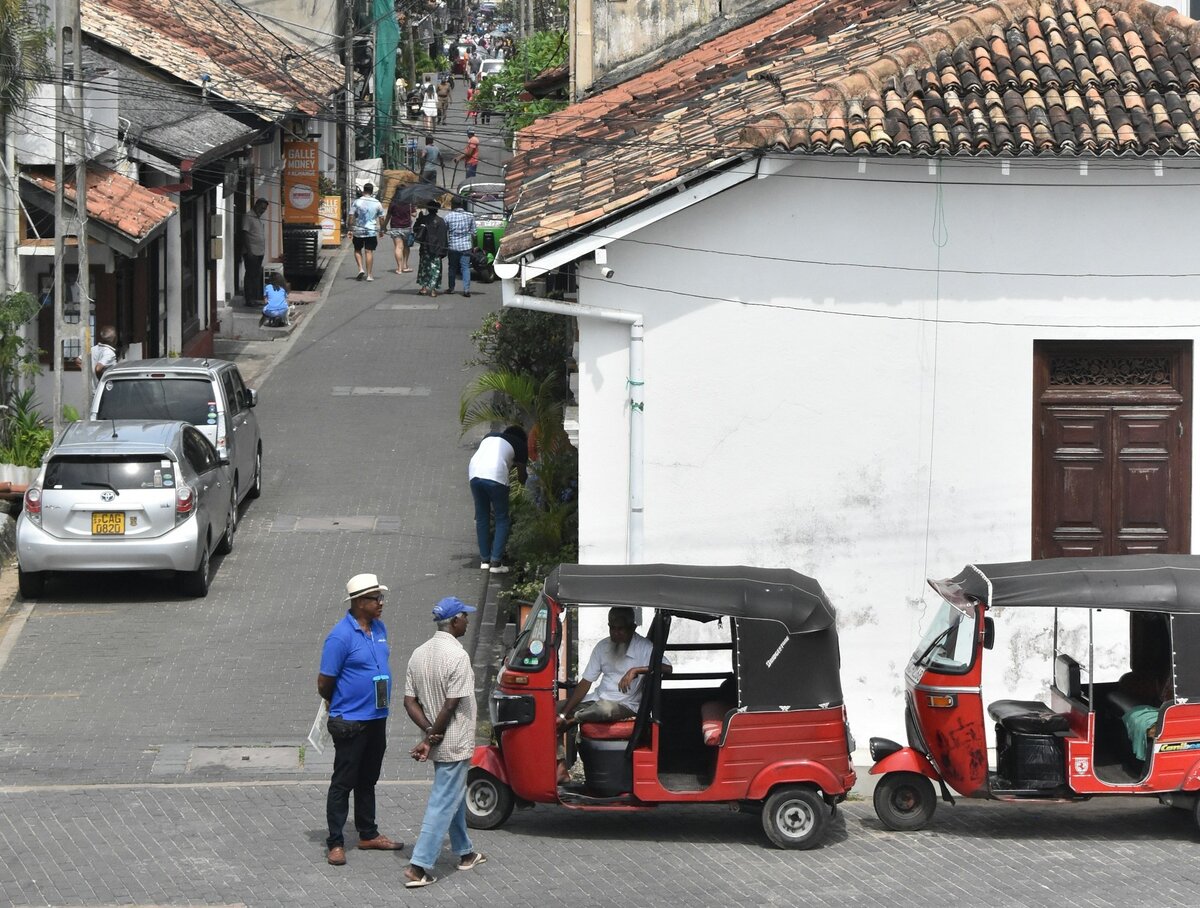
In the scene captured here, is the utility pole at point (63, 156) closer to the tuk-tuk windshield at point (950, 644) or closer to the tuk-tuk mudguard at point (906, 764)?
the tuk-tuk windshield at point (950, 644)

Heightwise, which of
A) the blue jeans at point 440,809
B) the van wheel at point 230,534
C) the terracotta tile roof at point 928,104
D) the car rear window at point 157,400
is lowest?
the blue jeans at point 440,809

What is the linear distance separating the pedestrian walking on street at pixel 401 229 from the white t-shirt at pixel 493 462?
2017 centimetres

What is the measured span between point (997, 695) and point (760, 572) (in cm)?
329

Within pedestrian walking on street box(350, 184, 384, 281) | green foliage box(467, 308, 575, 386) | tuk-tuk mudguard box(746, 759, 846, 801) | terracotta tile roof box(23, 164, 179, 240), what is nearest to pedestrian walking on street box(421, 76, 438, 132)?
pedestrian walking on street box(350, 184, 384, 281)

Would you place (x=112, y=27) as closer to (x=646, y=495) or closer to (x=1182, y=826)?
(x=646, y=495)

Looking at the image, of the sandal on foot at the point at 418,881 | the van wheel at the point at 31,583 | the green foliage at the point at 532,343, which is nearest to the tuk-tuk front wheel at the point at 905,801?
the sandal on foot at the point at 418,881

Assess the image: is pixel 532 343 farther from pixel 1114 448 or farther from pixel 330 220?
pixel 330 220

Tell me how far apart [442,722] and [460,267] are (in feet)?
85.5

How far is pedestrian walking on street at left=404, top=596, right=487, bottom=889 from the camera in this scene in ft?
32.6

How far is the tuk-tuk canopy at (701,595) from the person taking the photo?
10891 mm

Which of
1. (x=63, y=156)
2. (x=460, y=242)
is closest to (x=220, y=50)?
(x=460, y=242)

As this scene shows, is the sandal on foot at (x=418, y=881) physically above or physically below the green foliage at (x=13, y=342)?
below

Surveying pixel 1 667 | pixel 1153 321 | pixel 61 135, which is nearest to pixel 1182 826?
pixel 1153 321

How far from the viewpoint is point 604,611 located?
13.6m
